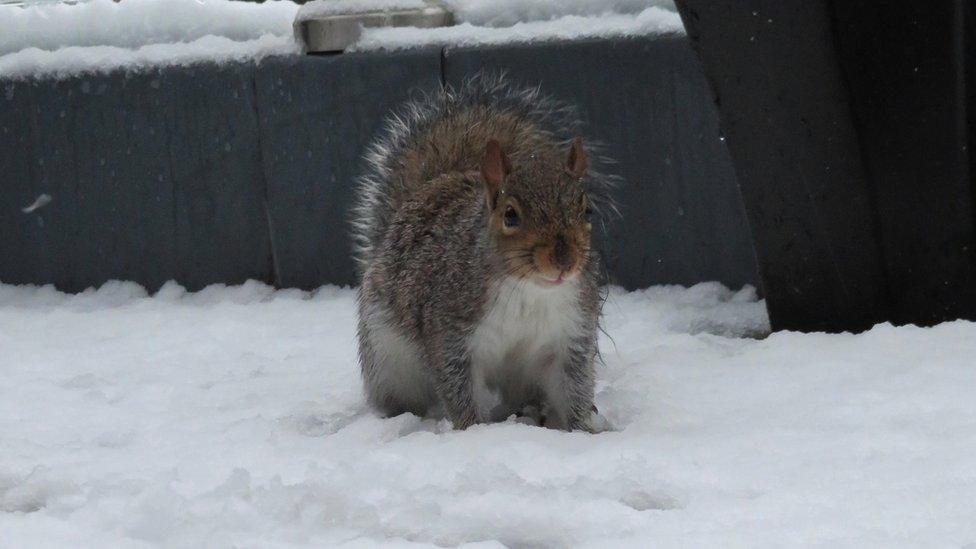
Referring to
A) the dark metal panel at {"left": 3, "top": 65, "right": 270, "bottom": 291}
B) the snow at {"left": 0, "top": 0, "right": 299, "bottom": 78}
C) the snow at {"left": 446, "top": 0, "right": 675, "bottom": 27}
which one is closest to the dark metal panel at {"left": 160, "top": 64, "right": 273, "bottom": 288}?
the dark metal panel at {"left": 3, "top": 65, "right": 270, "bottom": 291}

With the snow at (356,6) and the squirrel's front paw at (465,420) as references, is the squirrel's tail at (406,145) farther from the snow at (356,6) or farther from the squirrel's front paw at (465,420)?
the snow at (356,6)

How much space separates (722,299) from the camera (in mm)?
4891

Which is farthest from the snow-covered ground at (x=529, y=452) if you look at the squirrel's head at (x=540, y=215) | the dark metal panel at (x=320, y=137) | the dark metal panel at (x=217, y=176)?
the dark metal panel at (x=217, y=176)

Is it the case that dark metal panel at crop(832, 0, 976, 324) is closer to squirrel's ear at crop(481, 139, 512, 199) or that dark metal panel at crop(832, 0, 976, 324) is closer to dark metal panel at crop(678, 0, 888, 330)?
dark metal panel at crop(678, 0, 888, 330)

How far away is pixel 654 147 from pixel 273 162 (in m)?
1.48

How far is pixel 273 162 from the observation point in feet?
18.1

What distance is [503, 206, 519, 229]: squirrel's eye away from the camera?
3.12m

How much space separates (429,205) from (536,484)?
1.11m

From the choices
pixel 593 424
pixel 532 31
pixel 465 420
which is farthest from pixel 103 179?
pixel 593 424

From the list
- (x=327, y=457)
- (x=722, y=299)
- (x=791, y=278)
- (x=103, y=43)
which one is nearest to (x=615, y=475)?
(x=327, y=457)

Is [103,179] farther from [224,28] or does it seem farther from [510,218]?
[510,218]

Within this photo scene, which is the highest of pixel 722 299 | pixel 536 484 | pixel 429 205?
pixel 429 205

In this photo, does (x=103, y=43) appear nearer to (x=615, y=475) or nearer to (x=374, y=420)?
(x=374, y=420)

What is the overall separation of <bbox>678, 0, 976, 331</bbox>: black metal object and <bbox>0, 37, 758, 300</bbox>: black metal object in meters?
0.88
